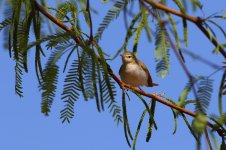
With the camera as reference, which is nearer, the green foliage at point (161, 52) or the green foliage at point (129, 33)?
the green foliage at point (161, 52)

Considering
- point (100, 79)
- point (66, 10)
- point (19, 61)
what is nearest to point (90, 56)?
point (100, 79)

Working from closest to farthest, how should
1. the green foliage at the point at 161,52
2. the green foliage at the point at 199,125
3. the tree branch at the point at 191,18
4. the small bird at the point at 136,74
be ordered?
the green foliage at the point at 199,125, the tree branch at the point at 191,18, the green foliage at the point at 161,52, the small bird at the point at 136,74

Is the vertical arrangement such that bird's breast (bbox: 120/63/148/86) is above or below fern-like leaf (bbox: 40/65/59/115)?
above

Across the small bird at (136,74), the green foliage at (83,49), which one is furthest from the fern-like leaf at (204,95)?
the small bird at (136,74)

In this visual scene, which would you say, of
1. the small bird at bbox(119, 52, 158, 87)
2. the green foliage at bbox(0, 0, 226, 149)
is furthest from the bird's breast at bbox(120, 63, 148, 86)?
the green foliage at bbox(0, 0, 226, 149)

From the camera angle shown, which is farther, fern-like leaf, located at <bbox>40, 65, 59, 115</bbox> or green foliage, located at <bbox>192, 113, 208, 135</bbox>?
fern-like leaf, located at <bbox>40, 65, 59, 115</bbox>

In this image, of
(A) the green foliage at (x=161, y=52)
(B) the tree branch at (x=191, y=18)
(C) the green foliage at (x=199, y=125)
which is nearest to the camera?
(C) the green foliage at (x=199, y=125)

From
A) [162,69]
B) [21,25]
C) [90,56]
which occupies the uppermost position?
[21,25]

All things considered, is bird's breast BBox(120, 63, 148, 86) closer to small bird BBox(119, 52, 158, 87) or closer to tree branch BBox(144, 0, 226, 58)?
small bird BBox(119, 52, 158, 87)

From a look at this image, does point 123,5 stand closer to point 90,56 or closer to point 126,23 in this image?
point 126,23

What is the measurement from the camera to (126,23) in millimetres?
1815

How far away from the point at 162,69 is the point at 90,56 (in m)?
0.41

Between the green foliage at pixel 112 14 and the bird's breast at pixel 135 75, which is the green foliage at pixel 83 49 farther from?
the bird's breast at pixel 135 75

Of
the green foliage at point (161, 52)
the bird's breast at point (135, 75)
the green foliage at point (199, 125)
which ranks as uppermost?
the bird's breast at point (135, 75)
